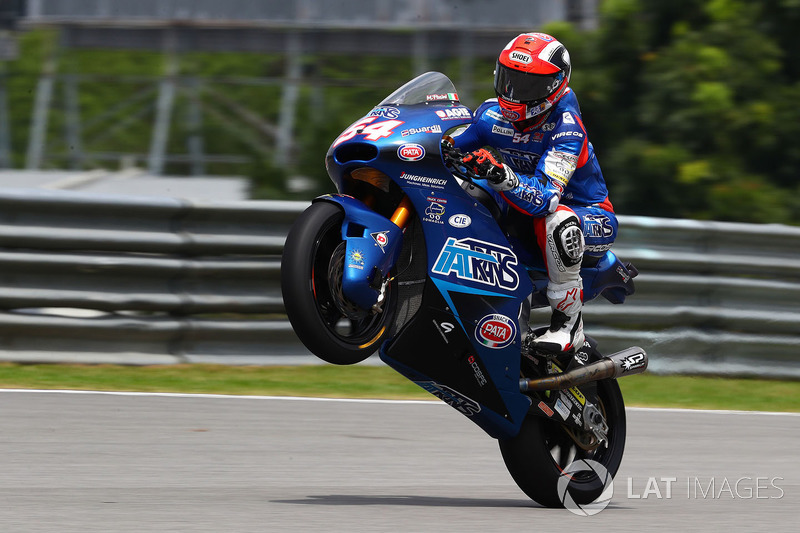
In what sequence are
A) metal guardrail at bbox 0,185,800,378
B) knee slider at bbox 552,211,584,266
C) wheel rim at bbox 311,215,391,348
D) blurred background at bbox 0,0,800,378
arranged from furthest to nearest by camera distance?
blurred background at bbox 0,0,800,378 < metal guardrail at bbox 0,185,800,378 < knee slider at bbox 552,211,584,266 < wheel rim at bbox 311,215,391,348

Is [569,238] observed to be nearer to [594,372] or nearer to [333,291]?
[594,372]

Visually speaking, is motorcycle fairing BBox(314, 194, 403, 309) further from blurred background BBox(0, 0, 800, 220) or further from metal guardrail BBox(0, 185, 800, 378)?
blurred background BBox(0, 0, 800, 220)

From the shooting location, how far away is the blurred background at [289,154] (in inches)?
316

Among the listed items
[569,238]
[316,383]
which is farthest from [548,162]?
[316,383]

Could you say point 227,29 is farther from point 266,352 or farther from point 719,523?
point 719,523

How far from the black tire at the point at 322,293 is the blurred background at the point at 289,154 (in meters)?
Answer: 3.71

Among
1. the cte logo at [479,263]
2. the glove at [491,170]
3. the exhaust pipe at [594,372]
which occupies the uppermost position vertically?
the glove at [491,170]

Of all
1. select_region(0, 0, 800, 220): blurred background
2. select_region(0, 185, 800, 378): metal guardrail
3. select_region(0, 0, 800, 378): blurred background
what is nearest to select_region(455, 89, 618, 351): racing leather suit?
select_region(0, 185, 800, 378): metal guardrail

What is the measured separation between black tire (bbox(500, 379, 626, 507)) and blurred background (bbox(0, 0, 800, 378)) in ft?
9.39

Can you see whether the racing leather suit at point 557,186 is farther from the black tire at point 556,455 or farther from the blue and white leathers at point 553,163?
the black tire at point 556,455

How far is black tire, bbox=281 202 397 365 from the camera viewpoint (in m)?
4.30

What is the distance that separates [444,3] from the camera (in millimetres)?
18391

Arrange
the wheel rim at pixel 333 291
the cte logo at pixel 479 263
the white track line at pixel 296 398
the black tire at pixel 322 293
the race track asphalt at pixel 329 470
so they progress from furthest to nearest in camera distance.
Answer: the white track line at pixel 296 398
the cte logo at pixel 479 263
the race track asphalt at pixel 329 470
the wheel rim at pixel 333 291
the black tire at pixel 322 293

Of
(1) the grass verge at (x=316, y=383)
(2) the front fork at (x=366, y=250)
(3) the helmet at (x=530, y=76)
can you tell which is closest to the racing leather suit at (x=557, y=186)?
(3) the helmet at (x=530, y=76)
